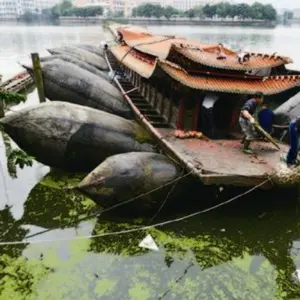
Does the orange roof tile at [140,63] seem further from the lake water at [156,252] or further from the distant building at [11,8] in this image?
the distant building at [11,8]

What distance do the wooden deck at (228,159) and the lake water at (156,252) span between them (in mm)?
1138

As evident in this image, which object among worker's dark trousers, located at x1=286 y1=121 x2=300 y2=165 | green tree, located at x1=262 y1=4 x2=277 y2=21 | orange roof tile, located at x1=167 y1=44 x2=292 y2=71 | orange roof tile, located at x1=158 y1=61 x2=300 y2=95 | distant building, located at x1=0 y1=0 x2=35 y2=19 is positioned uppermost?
distant building, located at x1=0 y1=0 x2=35 y2=19

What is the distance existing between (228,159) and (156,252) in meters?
3.07

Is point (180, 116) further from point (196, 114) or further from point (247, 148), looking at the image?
point (247, 148)

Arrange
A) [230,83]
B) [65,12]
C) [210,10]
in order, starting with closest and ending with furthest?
[230,83] < [210,10] < [65,12]

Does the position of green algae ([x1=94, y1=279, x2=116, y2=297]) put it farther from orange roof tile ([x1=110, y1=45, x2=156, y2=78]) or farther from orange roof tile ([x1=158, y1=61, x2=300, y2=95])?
orange roof tile ([x1=110, y1=45, x2=156, y2=78])

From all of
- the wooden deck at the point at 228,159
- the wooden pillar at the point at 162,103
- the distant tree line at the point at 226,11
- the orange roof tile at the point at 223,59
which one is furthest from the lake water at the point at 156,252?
the distant tree line at the point at 226,11

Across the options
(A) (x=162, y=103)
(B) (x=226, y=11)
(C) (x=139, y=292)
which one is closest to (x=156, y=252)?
(C) (x=139, y=292)

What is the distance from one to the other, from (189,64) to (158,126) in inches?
92.0

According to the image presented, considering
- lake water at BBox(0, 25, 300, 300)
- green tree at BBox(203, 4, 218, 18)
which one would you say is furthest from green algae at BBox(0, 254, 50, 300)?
green tree at BBox(203, 4, 218, 18)

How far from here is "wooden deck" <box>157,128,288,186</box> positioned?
7895mm

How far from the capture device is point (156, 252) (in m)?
7.58

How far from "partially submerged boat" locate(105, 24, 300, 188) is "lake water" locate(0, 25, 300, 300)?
Result: 1260mm

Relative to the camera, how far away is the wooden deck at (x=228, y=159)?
25.9ft
